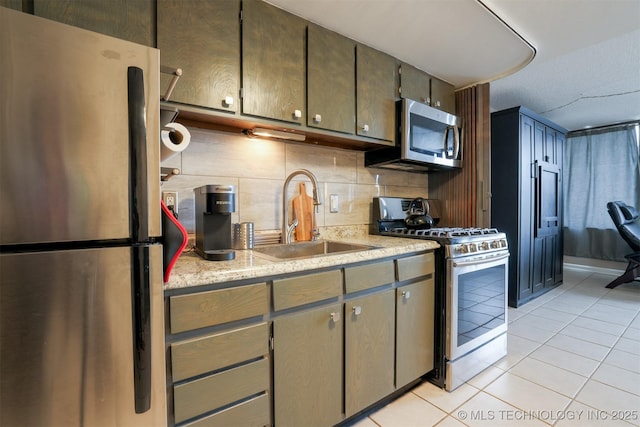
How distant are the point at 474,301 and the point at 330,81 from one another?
1.67 m

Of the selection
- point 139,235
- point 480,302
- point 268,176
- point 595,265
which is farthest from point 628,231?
point 139,235

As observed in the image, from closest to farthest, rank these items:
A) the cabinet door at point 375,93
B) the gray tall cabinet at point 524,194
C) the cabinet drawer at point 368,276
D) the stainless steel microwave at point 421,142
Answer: the cabinet drawer at point 368,276
the cabinet door at point 375,93
the stainless steel microwave at point 421,142
the gray tall cabinet at point 524,194

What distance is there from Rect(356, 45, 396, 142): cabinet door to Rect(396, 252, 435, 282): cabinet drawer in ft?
2.82

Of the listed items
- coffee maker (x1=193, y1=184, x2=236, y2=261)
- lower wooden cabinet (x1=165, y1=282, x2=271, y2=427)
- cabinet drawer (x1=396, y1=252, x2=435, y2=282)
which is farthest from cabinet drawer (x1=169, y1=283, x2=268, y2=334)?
cabinet drawer (x1=396, y1=252, x2=435, y2=282)

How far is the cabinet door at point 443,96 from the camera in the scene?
2443mm

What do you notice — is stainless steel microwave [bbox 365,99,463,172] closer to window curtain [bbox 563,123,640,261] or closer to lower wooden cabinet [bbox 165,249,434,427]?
lower wooden cabinet [bbox 165,249,434,427]

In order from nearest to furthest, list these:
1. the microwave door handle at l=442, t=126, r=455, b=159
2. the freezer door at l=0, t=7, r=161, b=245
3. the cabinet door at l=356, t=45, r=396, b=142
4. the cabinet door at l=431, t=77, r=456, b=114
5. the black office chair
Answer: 1. the freezer door at l=0, t=7, r=161, b=245
2. the cabinet door at l=356, t=45, r=396, b=142
3. the microwave door handle at l=442, t=126, r=455, b=159
4. the cabinet door at l=431, t=77, r=456, b=114
5. the black office chair

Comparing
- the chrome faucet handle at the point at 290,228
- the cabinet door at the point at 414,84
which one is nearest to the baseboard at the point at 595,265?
the cabinet door at the point at 414,84

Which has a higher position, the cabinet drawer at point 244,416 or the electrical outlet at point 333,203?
the electrical outlet at point 333,203

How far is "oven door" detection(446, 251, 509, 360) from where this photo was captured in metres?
1.77

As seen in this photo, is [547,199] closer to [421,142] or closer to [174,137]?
[421,142]

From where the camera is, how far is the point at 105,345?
0.80 metres

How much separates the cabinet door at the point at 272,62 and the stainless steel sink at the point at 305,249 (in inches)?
29.0

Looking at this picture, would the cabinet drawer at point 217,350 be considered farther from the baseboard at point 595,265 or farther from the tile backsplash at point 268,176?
the baseboard at point 595,265
